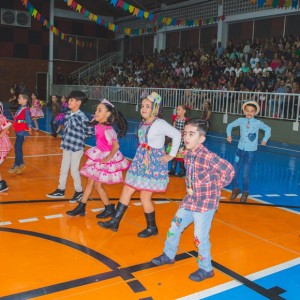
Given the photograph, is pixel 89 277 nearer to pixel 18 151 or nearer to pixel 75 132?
pixel 75 132

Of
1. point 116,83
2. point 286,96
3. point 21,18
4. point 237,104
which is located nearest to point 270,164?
point 286,96

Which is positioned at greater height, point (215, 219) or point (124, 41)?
point (124, 41)

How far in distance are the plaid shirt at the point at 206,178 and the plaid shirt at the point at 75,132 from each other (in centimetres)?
245

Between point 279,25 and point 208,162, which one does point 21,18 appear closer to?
point 279,25

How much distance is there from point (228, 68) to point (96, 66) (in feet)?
51.5

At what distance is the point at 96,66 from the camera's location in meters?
30.8

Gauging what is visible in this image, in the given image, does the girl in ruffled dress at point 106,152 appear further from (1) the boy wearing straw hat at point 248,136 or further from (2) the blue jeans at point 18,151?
(2) the blue jeans at point 18,151

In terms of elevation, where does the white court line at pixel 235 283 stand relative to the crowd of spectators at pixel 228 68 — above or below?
below

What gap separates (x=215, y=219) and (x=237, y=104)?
9.90 m

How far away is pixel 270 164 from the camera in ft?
31.3

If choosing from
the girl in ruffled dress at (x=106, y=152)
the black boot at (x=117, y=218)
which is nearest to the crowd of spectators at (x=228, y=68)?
the girl in ruffled dress at (x=106, y=152)

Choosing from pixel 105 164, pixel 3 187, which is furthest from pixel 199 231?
pixel 3 187

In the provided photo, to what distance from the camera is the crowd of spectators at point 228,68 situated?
14.7 m

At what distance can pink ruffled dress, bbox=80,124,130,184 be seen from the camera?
4.80 meters
